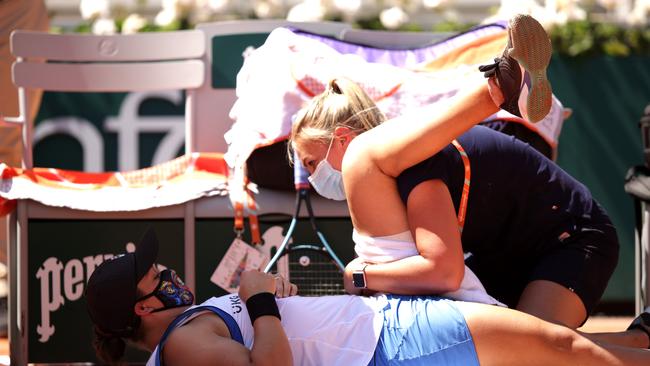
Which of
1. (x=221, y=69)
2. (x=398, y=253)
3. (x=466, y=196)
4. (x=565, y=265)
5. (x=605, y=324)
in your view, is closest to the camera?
(x=398, y=253)

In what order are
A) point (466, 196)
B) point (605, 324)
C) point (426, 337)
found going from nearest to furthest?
point (426, 337) → point (466, 196) → point (605, 324)

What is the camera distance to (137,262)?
2570 mm

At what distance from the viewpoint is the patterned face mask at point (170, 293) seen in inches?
101

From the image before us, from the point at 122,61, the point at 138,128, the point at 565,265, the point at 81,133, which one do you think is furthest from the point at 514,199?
the point at 81,133

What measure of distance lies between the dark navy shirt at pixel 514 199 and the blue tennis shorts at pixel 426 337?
18.5 inches

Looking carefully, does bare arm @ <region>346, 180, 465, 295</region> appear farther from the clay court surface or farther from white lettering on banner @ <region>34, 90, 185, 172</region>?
white lettering on banner @ <region>34, 90, 185, 172</region>

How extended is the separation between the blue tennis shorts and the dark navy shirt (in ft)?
1.54

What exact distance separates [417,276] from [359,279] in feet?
0.61

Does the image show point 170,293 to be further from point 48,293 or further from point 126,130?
point 126,130

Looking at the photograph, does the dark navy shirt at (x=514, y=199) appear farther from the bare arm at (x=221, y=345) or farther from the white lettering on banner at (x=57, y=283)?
the white lettering on banner at (x=57, y=283)

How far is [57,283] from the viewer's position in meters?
3.70

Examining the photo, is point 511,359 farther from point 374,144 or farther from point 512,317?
point 374,144

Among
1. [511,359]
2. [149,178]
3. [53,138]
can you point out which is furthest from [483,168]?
[53,138]

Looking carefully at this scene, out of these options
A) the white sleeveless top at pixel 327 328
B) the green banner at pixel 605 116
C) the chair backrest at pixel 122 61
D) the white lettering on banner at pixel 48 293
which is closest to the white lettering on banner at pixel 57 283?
the white lettering on banner at pixel 48 293
